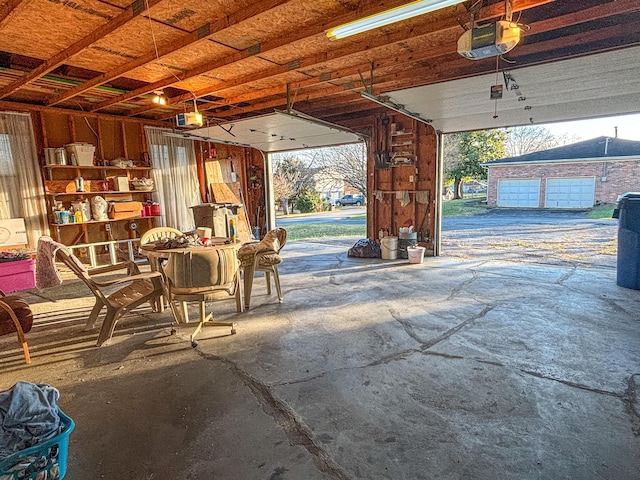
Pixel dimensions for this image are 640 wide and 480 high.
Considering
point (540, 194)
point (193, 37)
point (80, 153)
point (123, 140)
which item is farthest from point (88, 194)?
point (540, 194)

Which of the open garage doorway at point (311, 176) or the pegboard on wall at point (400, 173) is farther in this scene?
the open garage doorway at point (311, 176)

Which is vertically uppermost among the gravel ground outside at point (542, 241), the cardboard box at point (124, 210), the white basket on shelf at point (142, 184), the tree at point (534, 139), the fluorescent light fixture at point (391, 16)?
the tree at point (534, 139)

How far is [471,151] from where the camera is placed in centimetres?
1912

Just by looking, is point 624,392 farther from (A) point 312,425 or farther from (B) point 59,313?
(B) point 59,313

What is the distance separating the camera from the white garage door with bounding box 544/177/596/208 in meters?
16.8

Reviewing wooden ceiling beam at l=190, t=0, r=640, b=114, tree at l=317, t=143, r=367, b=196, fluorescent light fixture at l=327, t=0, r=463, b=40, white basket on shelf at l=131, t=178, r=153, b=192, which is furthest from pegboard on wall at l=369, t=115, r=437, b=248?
tree at l=317, t=143, r=367, b=196

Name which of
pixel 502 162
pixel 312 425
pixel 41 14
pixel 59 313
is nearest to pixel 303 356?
pixel 312 425

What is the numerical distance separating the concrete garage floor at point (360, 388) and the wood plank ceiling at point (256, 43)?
2.79 meters

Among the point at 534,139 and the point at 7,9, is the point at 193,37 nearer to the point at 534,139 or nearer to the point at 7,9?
the point at 7,9

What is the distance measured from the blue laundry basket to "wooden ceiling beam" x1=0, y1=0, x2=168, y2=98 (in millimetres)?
3284

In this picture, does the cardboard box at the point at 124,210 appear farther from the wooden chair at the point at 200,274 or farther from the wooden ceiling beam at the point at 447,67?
the wooden chair at the point at 200,274

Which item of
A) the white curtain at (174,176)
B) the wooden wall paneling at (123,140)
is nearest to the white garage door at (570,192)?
the white curtain at (174,176)

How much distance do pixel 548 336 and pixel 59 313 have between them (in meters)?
5.50

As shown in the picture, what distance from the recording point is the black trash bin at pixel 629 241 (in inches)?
183
